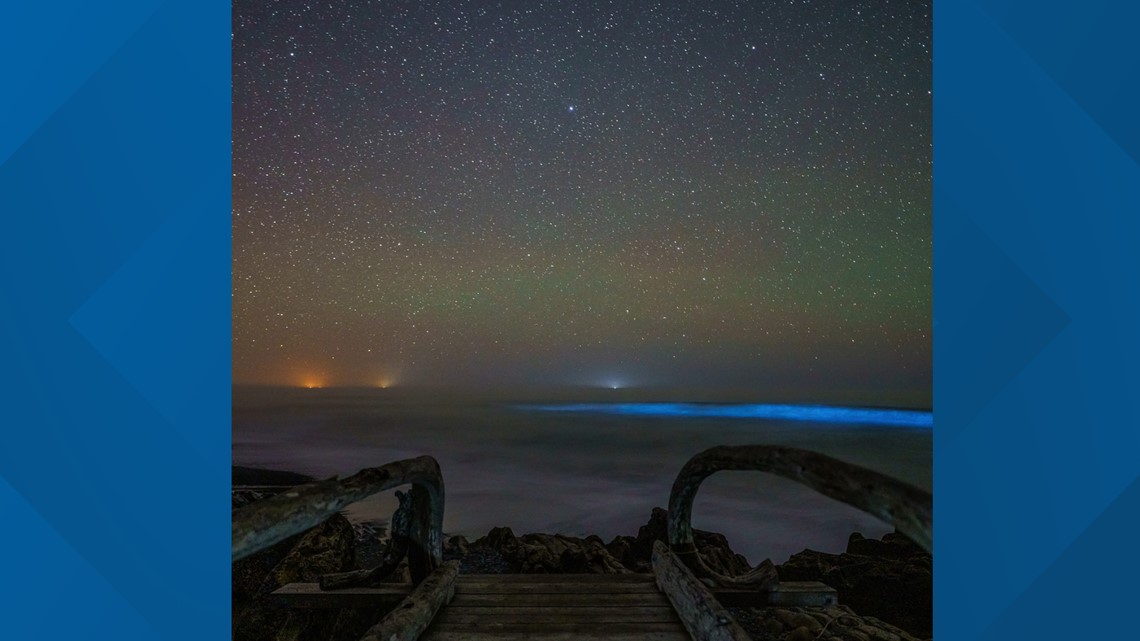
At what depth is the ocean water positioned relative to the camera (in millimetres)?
19938

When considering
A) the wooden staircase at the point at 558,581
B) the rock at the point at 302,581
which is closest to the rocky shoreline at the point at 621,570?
the rock at the point at 302,581

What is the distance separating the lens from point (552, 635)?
295 cm

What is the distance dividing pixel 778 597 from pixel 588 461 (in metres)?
25.9

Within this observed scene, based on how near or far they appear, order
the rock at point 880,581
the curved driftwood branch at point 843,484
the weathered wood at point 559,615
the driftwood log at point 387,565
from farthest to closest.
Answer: the rock at point 880,581, the driftwood log at point 387,565, the weathered wood at point 559,615, the curved driftwood branch at point 843,484

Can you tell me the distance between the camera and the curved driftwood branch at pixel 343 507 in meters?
2.00

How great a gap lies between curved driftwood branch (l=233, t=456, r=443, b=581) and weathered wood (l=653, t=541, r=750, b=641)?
4.34 feet

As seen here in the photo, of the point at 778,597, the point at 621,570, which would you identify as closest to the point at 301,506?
the point at 778,597

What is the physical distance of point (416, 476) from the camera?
3.58m

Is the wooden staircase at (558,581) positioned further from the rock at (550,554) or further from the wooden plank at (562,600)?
the rock at (550,554)

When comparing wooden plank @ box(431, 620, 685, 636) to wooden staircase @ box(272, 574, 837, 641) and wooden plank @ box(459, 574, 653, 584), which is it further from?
wooden plank @ box(459, 574, 653, 584)

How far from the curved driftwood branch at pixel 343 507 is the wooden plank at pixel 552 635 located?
712 mm

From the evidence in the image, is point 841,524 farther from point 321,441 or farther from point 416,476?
point 321,441

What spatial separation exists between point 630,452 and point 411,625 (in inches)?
1135

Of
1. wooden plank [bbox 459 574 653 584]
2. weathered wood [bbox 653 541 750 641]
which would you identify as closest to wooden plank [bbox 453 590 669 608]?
weathered wood [bbox 653 541 750 641]
